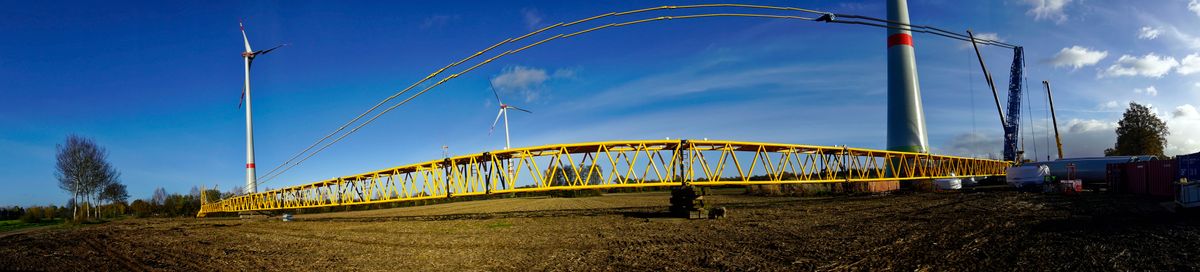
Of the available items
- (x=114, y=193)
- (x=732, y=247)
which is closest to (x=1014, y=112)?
(x=732, y=247)

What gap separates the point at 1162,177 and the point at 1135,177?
5.73 meters

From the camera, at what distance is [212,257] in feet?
59.5

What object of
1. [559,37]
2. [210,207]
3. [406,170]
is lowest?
[210,207]

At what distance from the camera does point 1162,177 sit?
115ft

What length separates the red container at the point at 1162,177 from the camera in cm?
3344

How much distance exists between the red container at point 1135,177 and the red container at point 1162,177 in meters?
0.74

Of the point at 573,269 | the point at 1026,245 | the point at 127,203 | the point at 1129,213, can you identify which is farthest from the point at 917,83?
the point at 127,203

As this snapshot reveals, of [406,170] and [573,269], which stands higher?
[406,170]

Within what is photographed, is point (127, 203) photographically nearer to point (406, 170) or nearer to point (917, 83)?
point (406, 170)

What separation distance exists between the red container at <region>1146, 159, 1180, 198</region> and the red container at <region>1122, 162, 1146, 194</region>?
743 millimetres

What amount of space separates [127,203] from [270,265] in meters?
98.7

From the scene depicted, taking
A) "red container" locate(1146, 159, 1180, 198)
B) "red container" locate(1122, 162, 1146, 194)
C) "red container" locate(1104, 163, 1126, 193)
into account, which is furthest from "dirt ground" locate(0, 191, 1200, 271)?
"red container" locate(1104, 163, 1126, 193)

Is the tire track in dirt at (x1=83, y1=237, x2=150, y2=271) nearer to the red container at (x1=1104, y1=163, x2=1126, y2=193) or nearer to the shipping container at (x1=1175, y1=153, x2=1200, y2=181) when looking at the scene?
the shipping container at (x1=1175, y1=153, x2=1200, y2=181)

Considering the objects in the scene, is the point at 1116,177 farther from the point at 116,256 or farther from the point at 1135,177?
the point at 116,256
